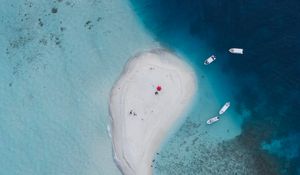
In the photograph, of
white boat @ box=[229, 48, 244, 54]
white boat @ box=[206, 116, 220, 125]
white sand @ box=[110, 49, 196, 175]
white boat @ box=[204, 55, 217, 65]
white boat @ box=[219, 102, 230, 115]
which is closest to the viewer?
white sand @ box=[110, 49, 196, 175]

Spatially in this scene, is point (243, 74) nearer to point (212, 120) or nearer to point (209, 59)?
point (209, 59)

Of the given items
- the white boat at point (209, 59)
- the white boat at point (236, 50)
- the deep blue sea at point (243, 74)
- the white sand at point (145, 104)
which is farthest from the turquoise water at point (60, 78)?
the white boat at point (236, 50)

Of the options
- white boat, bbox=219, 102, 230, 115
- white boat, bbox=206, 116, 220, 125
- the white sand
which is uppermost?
the white sand

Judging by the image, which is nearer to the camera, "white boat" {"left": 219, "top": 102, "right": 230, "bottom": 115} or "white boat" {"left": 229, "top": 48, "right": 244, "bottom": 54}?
"white boat" {"left": 219, "top": 102, "right": 230, "bottom": 115}

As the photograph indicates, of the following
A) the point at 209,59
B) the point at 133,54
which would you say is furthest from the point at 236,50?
the point at 133,54

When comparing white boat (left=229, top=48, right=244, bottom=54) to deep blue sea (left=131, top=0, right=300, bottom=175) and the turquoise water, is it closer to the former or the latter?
deep blue sea (left=131, top=0, right=300, bottom=175)

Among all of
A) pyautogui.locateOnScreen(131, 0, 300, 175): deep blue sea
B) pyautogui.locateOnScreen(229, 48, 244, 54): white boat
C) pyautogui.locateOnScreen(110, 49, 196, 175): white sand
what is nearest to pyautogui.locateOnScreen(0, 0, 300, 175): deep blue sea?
pyautogui.locateOnScreen(131, 0, 300, 175): deep blue sea

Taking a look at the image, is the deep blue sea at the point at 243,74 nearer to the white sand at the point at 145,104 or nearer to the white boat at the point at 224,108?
the white boat at the point at 224,108
